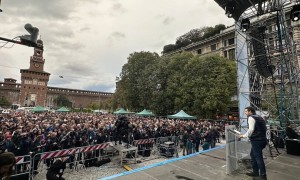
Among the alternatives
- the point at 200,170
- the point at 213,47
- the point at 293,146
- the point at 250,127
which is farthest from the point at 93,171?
the point at 213,47

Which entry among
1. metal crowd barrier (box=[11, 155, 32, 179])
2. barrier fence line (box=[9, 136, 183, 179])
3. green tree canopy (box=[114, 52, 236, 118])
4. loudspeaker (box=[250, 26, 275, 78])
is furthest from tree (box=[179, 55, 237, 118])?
metal crowd barrier (box=[11, 155, 32, 179])

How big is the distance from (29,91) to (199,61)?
308ft

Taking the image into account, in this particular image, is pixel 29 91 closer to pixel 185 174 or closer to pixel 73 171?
pixel 73 171

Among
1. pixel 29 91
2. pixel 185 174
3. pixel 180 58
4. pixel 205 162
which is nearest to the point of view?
pixel 185 174

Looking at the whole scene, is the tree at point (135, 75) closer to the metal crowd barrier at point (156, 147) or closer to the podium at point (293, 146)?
the metal crowd barrier at point (156, 147)

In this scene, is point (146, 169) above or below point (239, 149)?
below

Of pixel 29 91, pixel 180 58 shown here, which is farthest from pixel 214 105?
pixel 29 91

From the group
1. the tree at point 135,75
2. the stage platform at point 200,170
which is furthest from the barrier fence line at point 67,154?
the tree at point 135,75

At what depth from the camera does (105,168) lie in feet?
33.2

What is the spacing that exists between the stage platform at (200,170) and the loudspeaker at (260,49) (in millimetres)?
6390

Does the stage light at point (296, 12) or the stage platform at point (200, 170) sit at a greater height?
the stage light at point (296, 12)

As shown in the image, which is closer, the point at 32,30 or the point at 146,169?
the point at 32,30

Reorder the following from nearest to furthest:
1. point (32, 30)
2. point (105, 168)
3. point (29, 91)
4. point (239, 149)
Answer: point (32, 30) → point (239, 149) → point (105, 168) → point (29, 91)

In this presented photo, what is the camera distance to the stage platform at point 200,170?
5.40 meters
